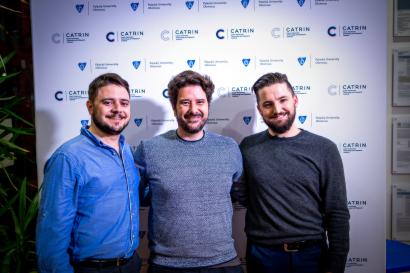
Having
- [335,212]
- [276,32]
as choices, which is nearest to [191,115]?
[335,212]

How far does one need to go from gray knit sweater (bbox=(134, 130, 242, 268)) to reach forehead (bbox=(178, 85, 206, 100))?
251mm

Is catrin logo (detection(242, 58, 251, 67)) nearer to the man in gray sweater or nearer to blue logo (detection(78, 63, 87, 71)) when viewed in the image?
the man in gray sweater

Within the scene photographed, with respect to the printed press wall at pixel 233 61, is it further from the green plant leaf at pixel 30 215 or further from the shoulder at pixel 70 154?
the shoulder at pixel 70 154

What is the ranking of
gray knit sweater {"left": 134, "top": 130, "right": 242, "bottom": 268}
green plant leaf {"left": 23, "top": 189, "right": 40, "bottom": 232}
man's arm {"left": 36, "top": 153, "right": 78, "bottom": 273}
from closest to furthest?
man's arm {"left": 36, "top": 153, "right": 78, "bottom": 273} → gray knit sweater {"left": 134, "top": 130, "right": 242, "bottom": 268} → green plant leaf {"left": 23, "top": 189, "right": 40, "bottom": 232}

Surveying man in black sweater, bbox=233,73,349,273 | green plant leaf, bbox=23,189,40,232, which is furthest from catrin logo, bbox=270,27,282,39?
green plant leaf, bbox=23,189,40,232

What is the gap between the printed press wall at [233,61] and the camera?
7.80 ft

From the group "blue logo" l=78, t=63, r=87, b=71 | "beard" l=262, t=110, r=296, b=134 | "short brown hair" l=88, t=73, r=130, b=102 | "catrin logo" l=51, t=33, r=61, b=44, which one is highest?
"catrin logo" l=51, t=33, r=61, b=44

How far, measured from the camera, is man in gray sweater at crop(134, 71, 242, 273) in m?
1.66

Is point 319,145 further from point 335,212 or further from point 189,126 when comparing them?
point 189,126

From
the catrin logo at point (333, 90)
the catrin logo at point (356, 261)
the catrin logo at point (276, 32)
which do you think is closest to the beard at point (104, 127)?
the catrin logo at point (276, 32)

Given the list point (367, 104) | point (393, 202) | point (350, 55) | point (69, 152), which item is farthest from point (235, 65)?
point (393, 202)

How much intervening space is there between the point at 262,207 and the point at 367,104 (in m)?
1.29

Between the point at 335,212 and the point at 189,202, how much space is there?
32.2 inches

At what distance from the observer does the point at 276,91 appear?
1812 millimetres
